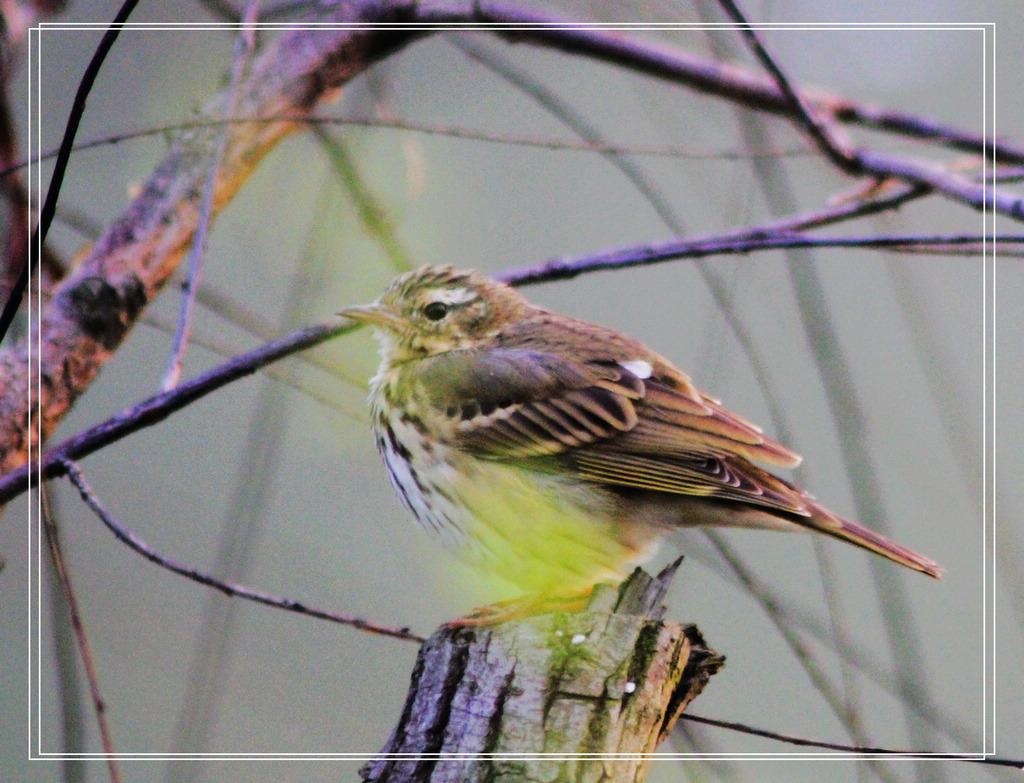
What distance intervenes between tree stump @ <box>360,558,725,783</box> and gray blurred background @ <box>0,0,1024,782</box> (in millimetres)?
574

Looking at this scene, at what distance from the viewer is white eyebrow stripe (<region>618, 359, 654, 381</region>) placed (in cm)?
269

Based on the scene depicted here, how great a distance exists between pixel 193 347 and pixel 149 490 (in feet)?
1.30

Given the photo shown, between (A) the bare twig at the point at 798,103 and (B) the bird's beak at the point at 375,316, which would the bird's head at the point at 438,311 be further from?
(A) the bare twig at the point at 798,103

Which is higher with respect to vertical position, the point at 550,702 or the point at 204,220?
the point at 204,220

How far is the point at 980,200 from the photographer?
90.0 inches

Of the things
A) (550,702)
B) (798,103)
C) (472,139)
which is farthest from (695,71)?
(550,702)

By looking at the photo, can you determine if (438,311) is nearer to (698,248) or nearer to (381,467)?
(381,467)

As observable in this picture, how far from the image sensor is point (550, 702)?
1829 mm

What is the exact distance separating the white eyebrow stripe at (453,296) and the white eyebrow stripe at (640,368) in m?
0.47

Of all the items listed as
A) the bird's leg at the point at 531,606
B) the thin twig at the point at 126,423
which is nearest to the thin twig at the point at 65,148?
the thin twig at the point at 126,423

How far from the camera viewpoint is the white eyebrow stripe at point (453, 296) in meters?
2.72

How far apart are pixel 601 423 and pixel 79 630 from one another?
1.37m

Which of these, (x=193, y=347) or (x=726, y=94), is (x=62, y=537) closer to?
(x=193, y=347)

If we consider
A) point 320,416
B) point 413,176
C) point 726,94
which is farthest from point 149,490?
point 726,94
